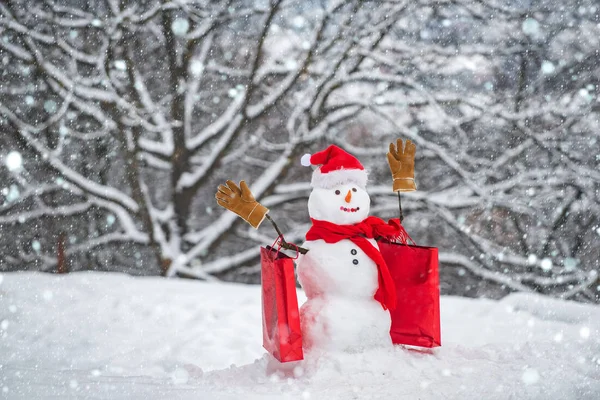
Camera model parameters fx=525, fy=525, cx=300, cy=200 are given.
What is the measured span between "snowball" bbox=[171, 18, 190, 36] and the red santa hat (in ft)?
12.4

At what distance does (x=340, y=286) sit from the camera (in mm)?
2072

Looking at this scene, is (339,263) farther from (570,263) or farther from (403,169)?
(570,263)

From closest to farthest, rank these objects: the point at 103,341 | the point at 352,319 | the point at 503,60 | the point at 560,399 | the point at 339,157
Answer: the point at 560,399 < the point at 352,319 < the point at 339,157 < the point at 103,341 < the point at 503,60

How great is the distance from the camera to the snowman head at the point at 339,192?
213cm

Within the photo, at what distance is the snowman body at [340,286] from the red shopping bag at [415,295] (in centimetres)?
16

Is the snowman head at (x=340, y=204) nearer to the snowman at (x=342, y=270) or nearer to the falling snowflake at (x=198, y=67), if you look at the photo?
the snowman at (x=342, y=270)

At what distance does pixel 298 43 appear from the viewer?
5477mm

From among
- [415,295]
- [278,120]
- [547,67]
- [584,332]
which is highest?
[547,67]

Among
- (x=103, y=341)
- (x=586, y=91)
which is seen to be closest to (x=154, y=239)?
(x=103, y=341)

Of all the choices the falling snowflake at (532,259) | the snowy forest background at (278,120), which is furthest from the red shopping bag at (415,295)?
the falling snowflake at (532,259)

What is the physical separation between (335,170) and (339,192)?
91mm

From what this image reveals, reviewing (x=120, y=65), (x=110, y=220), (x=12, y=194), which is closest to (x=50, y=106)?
(x=120, y=65)

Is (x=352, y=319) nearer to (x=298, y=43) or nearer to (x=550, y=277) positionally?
(x=298, y=43)

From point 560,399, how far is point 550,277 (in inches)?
180
